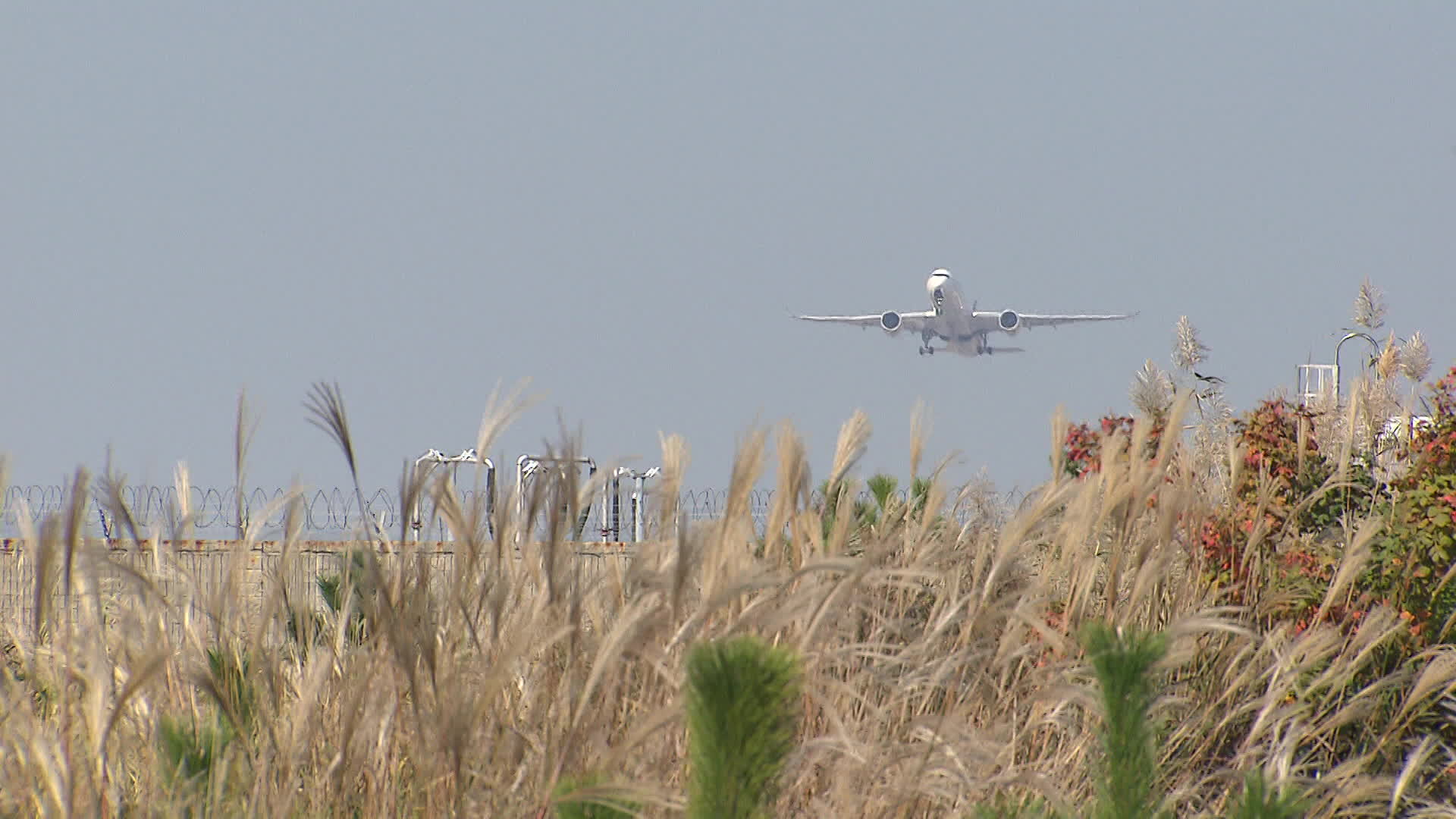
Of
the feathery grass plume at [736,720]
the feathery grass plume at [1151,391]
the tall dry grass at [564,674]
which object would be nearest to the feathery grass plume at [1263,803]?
the tall dry grass at [564,674]

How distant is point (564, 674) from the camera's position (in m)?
2.33

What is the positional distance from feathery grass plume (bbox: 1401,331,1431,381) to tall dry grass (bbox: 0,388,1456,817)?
352 cm

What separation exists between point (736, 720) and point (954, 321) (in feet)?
123

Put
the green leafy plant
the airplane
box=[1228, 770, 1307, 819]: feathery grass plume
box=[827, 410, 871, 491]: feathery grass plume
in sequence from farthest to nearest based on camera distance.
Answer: the airplane
box=[827, 410, 871, 491]: feathery grass plume
box=[1228, 770, 1307, 819]: feathery grass plume
the green leafy plant

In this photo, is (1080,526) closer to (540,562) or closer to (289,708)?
(540,562)

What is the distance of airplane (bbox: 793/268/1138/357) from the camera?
37500 millimetres

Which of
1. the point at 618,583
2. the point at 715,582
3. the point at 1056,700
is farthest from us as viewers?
the point at 1056,700

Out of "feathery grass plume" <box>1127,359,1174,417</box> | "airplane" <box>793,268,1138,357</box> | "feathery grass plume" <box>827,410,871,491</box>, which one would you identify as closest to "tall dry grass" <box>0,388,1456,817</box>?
"feathery grass plume" <box>827,410,871,491</box>

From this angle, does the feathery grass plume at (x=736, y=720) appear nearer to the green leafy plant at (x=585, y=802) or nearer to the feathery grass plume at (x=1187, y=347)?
the green leafy plant at (x=585, y=802)

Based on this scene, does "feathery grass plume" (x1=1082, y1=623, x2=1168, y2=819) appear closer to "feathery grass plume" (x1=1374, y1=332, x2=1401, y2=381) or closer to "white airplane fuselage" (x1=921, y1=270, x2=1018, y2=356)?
"feathery grass plume" (x1=1374, y1=332, x2=1401, y2=381)

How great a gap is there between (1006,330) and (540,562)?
119ft

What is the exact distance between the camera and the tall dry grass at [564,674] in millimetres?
1972

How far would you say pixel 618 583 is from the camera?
253cm

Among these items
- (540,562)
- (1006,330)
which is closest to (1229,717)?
(540,562)
